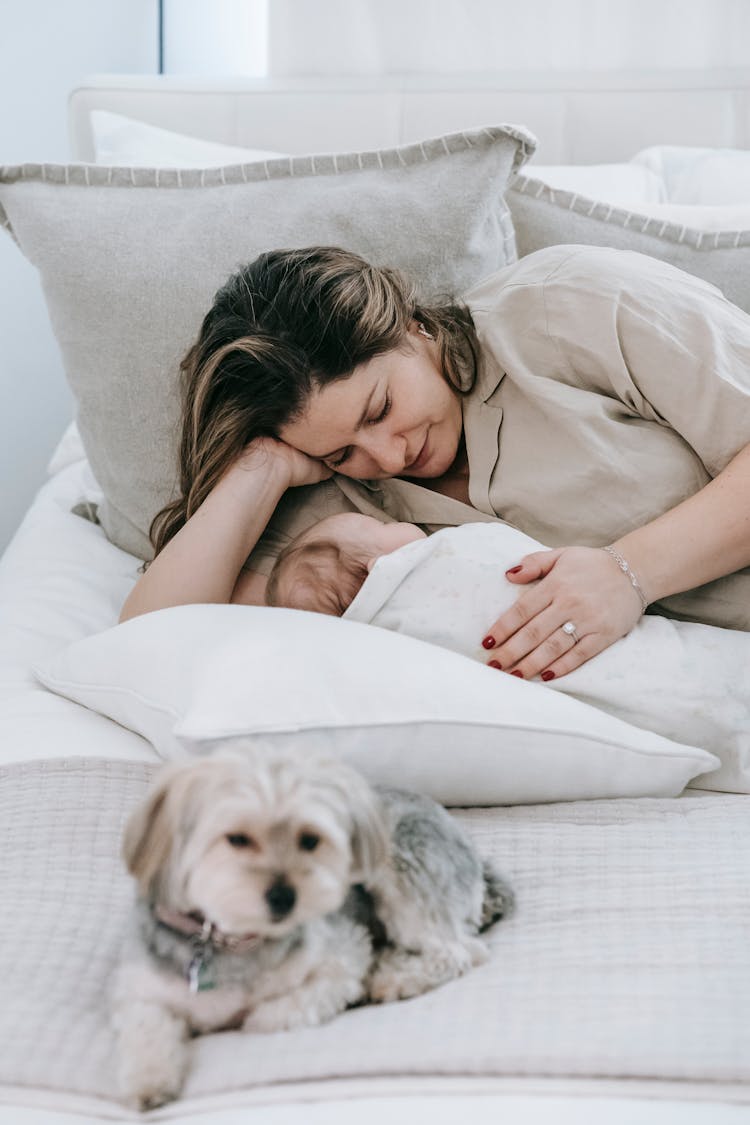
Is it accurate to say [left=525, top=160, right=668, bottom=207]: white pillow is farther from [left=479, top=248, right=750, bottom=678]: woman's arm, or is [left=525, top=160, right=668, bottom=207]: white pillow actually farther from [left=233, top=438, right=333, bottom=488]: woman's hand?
[left=233, top=438, right=333, bottom=488]: woman's hand

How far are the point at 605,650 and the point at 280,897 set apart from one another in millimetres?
599

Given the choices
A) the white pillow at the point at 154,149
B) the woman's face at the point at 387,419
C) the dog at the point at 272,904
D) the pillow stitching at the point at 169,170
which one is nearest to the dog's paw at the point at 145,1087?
the dog at the point at 272,904

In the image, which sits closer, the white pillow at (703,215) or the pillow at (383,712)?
the pillow at (383,712)

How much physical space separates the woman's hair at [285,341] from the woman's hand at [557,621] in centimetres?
37

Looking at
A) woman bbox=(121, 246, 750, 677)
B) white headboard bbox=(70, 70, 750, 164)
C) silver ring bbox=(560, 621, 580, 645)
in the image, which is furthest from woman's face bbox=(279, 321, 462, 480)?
white headboard bbox=(70, 70, 750, 164)

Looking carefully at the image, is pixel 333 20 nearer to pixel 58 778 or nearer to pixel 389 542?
pixel 389 542

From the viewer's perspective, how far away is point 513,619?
116 cm

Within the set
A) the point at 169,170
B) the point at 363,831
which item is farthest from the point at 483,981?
the point at 169,170

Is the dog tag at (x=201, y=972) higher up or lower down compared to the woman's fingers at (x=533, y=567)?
lower down

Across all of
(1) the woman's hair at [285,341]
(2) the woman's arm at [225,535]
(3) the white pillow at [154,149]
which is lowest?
(2) the woman's arm at [225,535]

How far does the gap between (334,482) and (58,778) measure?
2.10 feet

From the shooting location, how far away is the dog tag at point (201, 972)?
713 mm

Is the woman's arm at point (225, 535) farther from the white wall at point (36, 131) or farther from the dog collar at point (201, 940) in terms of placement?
the white wall at point (36, 131)

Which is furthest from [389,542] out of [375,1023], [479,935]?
[375,1023]
